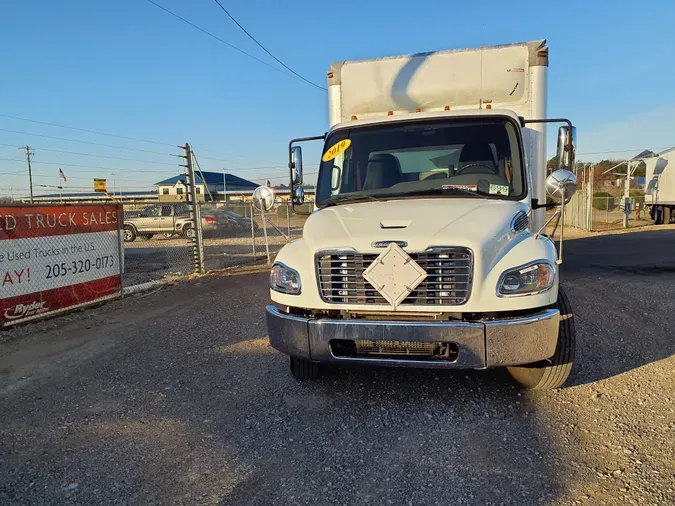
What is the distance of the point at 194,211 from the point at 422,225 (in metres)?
8.48

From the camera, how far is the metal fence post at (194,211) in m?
11.0

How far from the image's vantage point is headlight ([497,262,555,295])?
3.41 metres

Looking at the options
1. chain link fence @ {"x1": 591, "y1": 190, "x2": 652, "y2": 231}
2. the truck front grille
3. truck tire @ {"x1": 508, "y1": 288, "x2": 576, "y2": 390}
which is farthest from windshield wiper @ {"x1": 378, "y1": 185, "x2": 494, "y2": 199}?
chain link fence @ {"x1": 591, "y1": 190, "x2": 652, "y2": 231}

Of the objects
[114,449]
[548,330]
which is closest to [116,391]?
[114,449]

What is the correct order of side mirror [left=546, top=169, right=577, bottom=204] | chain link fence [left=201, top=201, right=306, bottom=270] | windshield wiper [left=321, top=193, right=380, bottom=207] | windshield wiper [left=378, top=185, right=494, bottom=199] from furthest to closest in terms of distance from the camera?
chain link fence [left=201, top=201, right=306, bottom=270] → windshield wiper [left=321, top=193, right=380, bottom=207] → windshield wiper [left=378, top=185, right=494, bottom=199] → side mirror [left=546, top=169, right=577, bottom=204]

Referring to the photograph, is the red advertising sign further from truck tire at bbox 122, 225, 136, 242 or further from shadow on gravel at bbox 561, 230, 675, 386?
truck tire at bbox 122, 225, 136, 242

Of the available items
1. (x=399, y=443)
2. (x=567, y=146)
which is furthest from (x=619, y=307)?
(x=399, y=443)

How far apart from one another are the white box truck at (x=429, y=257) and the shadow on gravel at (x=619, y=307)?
1.34 m

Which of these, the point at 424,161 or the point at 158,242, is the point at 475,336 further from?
the point at 158,242

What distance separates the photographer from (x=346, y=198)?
15.6 ft

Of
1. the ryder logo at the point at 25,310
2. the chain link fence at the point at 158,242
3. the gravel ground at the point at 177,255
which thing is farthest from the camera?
the chain link fence at the point at 158,242

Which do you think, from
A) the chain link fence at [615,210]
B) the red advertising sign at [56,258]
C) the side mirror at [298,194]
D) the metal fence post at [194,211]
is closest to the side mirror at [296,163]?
the side mirror at [298,194]

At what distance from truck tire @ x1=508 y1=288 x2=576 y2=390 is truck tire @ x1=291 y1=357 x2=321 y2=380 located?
1731 millimetres

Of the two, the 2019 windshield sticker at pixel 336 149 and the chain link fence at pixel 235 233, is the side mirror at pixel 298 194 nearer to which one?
the 2019 windshield sticker at pixel 336 149
